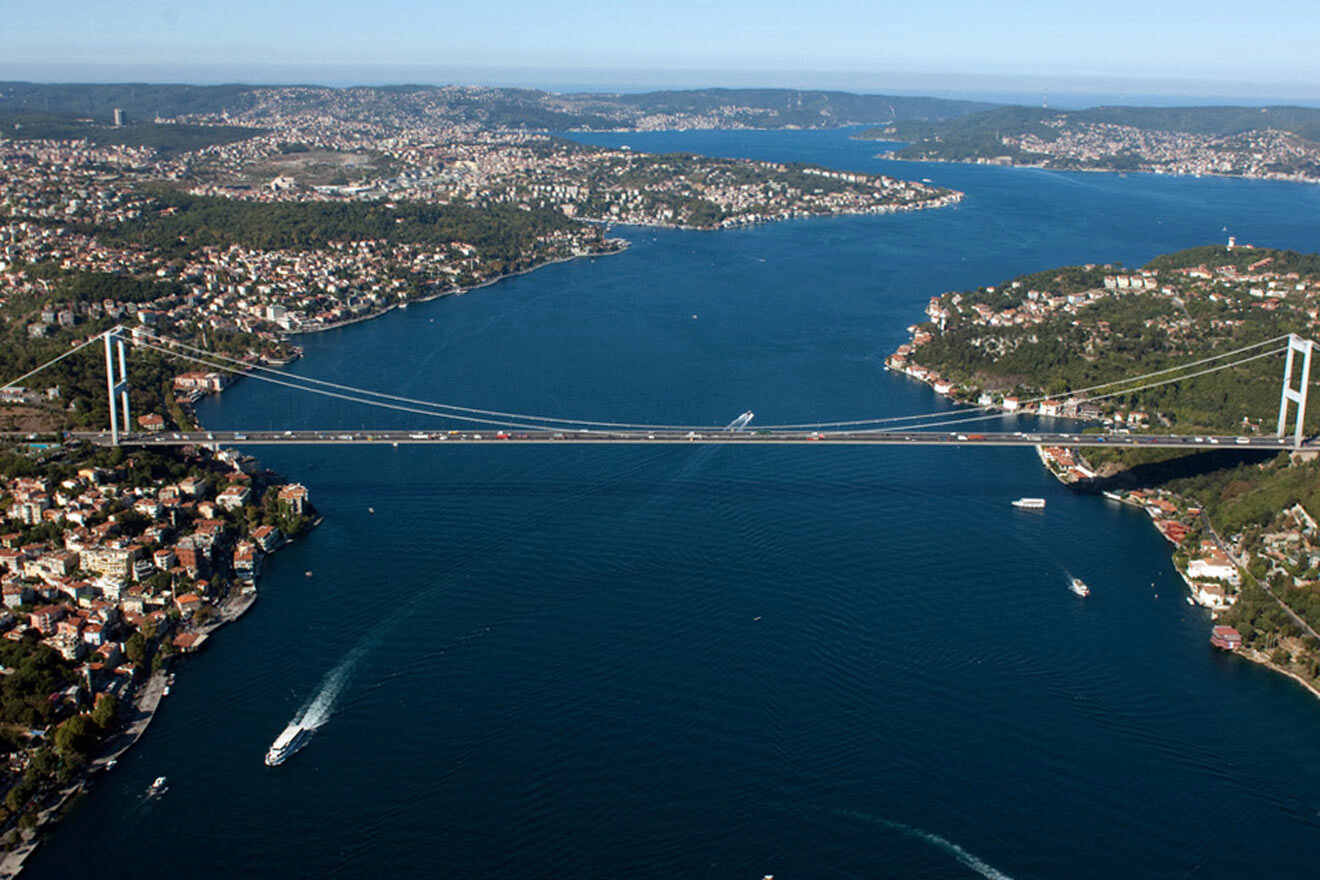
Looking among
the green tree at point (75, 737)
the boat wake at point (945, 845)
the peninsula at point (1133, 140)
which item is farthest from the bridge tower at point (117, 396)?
the peninsula at point (1133, 140)

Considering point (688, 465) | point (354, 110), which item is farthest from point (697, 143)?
point (688, 465)

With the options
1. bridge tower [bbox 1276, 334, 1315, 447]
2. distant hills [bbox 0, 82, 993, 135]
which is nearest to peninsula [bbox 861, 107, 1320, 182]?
distant hills [bbox 0, 82, 993, 135]

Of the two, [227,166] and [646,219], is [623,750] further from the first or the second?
[227,166]

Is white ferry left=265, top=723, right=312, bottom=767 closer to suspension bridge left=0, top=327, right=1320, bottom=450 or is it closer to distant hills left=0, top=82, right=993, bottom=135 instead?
suspension bridge left=0, top=327, right=1320, bottom=450

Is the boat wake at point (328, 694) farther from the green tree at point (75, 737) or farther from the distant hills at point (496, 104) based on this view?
the distant hills at point (496, 104)

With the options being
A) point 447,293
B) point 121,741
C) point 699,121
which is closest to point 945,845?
point 121,741

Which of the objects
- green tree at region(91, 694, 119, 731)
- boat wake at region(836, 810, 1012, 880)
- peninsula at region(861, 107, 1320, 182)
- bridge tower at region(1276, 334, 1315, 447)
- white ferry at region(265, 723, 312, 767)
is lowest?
boat wake at region(836, 810, 1012, 880)
